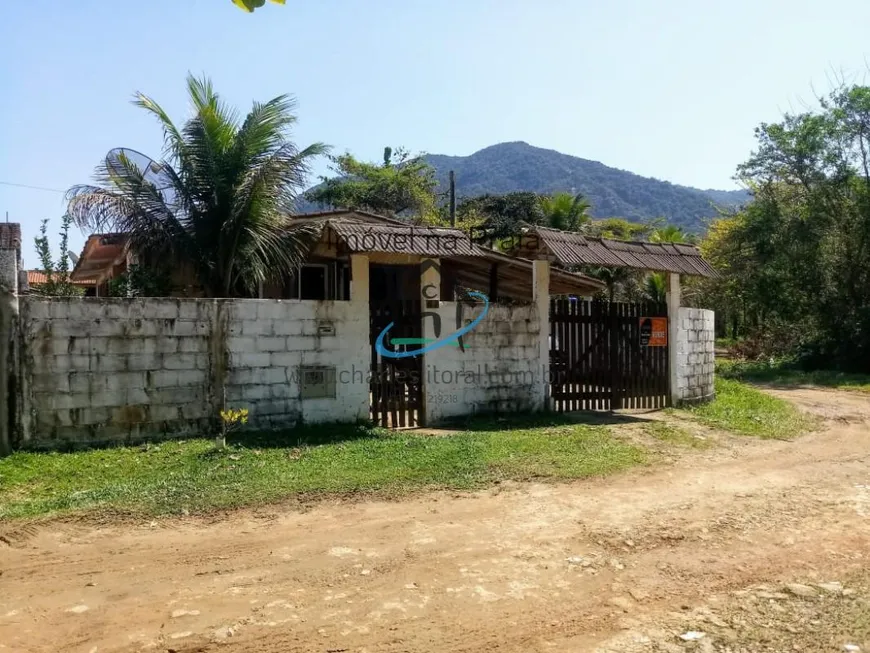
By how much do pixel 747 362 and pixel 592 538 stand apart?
23.3 meters

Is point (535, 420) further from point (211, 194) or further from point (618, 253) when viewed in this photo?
point (211, 194)

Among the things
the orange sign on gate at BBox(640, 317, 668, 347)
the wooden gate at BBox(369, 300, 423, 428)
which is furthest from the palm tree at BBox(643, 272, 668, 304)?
the wooden gate at BBox(369, 300, 423, 428)

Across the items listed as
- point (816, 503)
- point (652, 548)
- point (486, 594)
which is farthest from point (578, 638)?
point (816, 503)

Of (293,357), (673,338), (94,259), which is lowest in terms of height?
(293,357)

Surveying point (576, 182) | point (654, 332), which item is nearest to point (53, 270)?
point (654, 332)

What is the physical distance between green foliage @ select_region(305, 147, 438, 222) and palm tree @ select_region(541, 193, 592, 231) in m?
5.26

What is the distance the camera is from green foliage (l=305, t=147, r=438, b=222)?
2994 cm

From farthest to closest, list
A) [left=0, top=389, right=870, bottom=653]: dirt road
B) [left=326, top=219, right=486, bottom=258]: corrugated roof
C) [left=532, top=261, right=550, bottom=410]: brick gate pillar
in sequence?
[left=532, top=261, right=550, bottom=410]: brick gate pillar < [left=326, top=219, right=486, bottom=258]: corrugated roof < [left=0, top=389, right=870, bottom=653]: dirt road

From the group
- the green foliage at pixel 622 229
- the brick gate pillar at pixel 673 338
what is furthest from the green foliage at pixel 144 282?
the green foliage at pixel 622 229

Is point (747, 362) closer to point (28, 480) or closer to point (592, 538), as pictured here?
point (592, 538)

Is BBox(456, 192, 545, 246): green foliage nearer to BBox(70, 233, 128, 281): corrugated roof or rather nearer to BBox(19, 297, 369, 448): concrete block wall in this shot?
BBox(70, 233, 128, 281): corrugated roof

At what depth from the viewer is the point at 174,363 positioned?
25.4 ft

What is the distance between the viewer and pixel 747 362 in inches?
1016

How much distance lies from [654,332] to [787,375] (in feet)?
40.0
